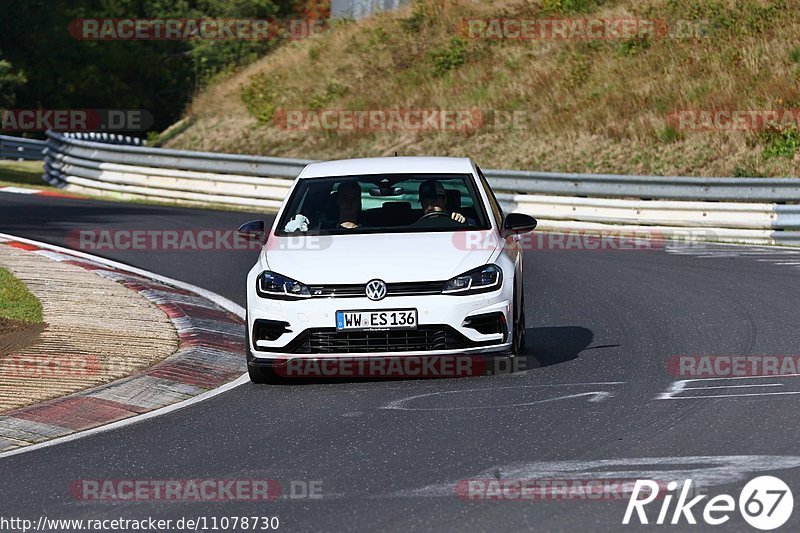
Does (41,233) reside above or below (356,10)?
below

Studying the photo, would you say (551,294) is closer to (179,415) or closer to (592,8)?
(179,415)

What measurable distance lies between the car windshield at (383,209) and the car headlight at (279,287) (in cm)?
75

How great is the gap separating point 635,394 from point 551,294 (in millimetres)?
5641

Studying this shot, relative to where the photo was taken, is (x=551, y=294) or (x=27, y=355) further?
(x=551, y=294)


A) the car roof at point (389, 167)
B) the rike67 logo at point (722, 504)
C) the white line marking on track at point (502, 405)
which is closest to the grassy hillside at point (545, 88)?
the car roof at point (389, 167)

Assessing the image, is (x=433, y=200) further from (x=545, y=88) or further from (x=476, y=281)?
(x=545, y=88)

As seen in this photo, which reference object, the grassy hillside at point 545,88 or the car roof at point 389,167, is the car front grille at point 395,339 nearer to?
the car roof at point 389,167

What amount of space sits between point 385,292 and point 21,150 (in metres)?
37.8

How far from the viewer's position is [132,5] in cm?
5172

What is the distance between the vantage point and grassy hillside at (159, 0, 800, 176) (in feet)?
90.0

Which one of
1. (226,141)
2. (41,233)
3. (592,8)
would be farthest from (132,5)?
(41,233)

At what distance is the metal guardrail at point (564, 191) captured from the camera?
20250 mm

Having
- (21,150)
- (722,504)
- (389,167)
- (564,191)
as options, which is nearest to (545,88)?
(564,191)

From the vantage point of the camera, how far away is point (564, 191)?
2267 centimetres
